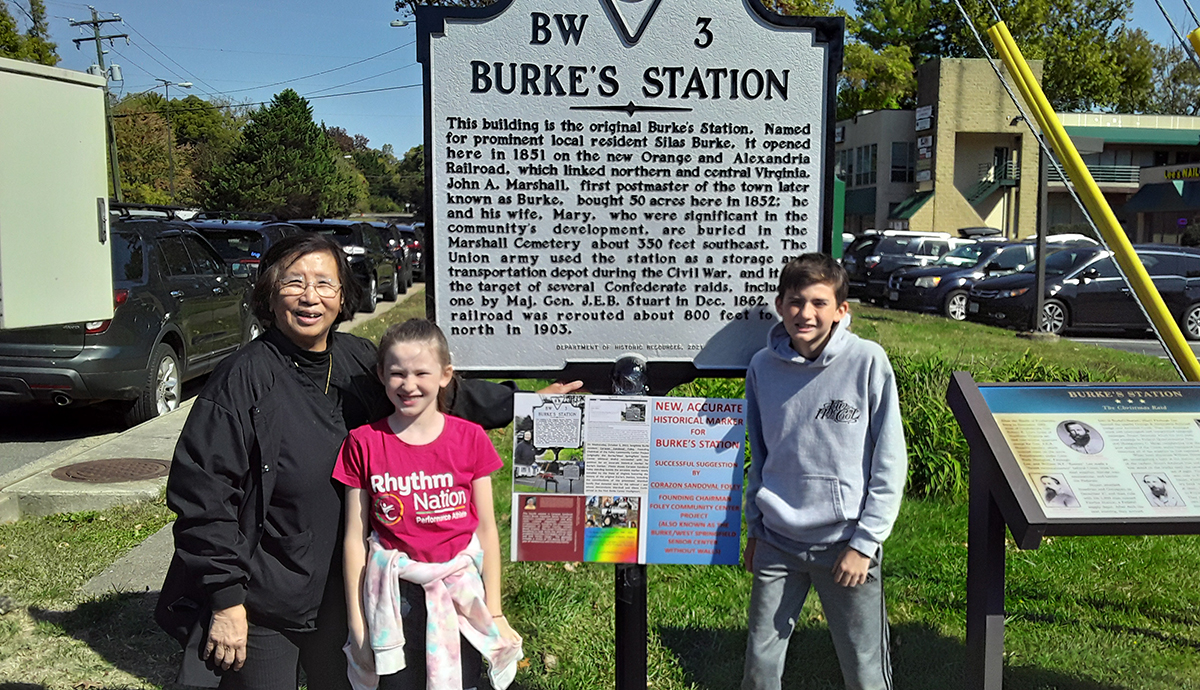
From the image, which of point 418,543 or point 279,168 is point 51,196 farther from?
point 279,168

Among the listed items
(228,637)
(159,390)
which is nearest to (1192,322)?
(159,390)

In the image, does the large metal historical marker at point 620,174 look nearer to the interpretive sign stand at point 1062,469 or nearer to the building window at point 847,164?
the interpretive sign stand at point 1062,469

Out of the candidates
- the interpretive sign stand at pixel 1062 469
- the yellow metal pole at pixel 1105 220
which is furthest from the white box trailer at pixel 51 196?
the yellow metal pole at pixel 1105 220

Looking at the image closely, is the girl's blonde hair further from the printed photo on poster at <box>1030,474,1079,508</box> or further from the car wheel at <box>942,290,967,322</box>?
the car wheel at <box>942,290,967,322</box>

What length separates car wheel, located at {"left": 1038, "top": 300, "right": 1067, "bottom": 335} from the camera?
16.5 m

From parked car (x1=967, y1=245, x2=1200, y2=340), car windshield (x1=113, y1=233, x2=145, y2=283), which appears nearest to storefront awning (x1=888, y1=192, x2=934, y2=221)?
parked car (x1=967, y1=245, x2=1200, y2=340)

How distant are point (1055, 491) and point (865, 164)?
166 feet

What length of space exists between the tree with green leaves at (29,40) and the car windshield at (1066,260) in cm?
3053

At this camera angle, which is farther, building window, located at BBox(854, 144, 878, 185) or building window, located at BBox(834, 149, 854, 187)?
building window, located at BBox(834, 149, 854, 187)

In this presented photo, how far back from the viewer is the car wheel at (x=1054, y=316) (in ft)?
54.2

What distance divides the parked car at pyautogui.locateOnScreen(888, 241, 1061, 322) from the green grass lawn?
1435 centimetres

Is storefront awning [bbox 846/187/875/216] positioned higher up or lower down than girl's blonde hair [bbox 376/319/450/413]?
higher up

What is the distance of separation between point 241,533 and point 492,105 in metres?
1.51

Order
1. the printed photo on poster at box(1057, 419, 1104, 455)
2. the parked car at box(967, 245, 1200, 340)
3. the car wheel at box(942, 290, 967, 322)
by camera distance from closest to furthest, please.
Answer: the printed photo on poster at box(1057, 419, 1104, 455) < the parked car at box(967, 245, 1200, 340) < the car wheel at box(942, 290, 967, 322)
